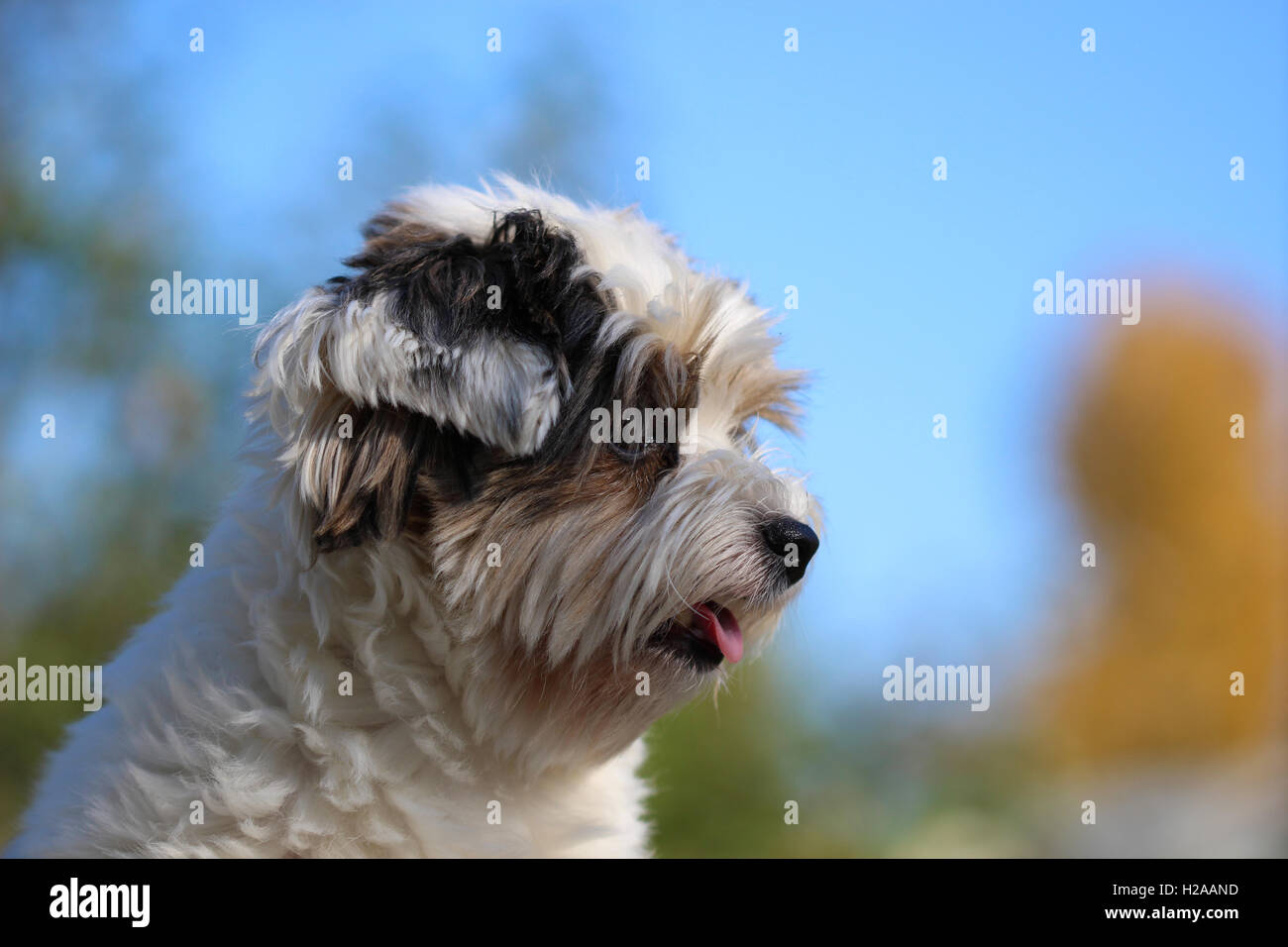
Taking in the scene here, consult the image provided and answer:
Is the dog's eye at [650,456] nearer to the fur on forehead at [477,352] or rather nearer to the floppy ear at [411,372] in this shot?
the fur on forehead at [477,352]

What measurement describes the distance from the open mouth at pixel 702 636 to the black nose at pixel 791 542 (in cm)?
23

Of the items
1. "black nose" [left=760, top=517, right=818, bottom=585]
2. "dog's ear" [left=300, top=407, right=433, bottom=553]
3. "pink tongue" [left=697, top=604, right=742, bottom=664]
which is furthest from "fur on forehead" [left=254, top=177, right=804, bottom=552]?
"pink tongue" [left=697, top=604, right=742, bottom=664]

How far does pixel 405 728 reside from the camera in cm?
280

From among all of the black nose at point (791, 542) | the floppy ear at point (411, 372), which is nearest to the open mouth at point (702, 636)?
the black nose at point (791, 542)

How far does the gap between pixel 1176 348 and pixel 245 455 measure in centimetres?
2983

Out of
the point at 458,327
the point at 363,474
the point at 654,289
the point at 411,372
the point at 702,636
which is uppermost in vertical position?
the point at 654,289

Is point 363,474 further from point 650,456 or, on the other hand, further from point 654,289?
point 654,289

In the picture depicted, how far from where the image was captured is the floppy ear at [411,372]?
2695mm

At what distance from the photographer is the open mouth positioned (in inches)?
118

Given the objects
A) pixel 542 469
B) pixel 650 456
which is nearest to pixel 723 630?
pixel 650 456

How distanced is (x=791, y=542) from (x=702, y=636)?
1.25 feet

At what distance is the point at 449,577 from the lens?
283cm
